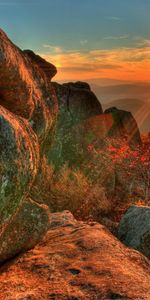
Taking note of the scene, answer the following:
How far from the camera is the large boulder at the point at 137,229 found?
8.77 meters

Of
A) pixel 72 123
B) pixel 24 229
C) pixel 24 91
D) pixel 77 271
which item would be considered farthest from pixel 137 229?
pixel 72 123

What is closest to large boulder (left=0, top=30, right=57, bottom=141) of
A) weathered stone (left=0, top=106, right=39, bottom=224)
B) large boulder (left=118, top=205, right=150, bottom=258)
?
weathered stone (left=0, top=106, right=39, bottom=224)

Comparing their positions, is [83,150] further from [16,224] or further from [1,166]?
[1,166]

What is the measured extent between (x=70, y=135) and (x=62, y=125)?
0.54 meters

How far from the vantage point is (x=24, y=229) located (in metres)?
6.38

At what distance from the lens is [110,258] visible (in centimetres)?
591

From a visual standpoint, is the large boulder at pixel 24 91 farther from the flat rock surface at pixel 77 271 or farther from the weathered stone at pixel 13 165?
the flat rock surface at pixel 77 271

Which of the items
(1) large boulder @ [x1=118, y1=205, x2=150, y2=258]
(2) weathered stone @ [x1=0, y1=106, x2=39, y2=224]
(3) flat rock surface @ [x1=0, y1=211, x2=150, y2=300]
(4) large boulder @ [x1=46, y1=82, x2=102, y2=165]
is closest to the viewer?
(2) weathered stone @ [x1=0, y1=106, x2=39, y2=224]

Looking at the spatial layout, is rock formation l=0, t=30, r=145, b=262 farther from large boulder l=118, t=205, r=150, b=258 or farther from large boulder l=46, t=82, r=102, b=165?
large boulder l=46, t=82, r=102, b=165

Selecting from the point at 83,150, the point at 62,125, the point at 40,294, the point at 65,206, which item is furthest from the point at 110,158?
the point at 40,294

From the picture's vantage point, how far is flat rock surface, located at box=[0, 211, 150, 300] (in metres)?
4.89

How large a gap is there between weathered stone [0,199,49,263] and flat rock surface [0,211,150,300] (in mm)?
→ 136

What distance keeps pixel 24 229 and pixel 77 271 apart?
122cm

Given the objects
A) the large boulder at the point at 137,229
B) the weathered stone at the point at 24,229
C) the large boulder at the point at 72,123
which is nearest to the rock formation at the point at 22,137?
the weathered stone at the point at 24,229
